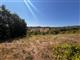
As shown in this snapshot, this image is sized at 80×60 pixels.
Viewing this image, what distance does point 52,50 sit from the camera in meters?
10.3

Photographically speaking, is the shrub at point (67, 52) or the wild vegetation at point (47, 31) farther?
the wild vegetation at point (47, 31)

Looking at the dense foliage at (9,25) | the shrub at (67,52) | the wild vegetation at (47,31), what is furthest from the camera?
the wild vegetation at (47,31)

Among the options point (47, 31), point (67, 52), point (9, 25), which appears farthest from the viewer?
point (47, 31)

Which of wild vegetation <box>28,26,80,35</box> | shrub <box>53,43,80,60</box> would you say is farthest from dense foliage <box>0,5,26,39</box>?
shrub <box>53,43,80,60</box>

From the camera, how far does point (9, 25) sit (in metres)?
25.6

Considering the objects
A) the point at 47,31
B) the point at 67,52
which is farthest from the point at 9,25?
the point at 67,52

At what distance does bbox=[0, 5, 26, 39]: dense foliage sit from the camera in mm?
23891

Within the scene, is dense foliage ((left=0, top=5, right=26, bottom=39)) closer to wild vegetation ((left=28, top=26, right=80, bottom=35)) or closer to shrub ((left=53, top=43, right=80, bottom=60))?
wild vegetation ((left=28, top=26, right=80, bottom=35))

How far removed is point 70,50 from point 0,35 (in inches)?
589

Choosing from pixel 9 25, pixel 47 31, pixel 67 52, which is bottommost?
pixel 47 31

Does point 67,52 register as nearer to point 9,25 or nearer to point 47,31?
point 9,25

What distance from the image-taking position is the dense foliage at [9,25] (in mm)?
23891

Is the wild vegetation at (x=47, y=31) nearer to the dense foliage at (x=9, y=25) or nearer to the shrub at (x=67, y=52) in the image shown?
the dense foliage at (x=9, y=25)

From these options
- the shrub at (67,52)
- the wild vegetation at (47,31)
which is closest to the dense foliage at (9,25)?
the wild vegetation at (47,31)
